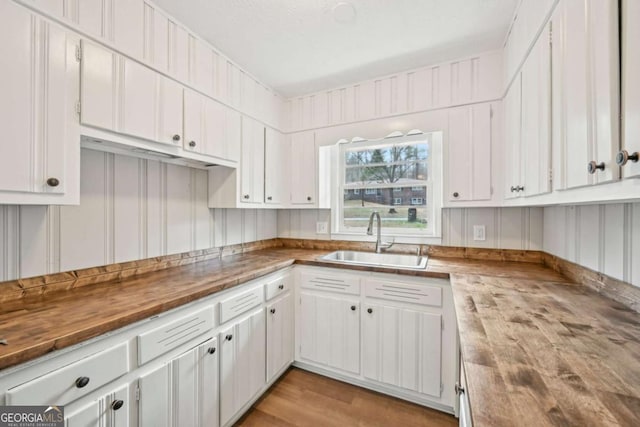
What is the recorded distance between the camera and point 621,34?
69cm

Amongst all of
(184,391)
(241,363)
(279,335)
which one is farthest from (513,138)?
(184,391)

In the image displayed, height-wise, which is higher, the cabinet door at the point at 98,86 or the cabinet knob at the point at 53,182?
the cabinet door at the point at 98,86

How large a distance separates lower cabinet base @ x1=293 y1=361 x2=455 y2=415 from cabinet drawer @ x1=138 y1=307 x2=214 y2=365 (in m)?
1.10

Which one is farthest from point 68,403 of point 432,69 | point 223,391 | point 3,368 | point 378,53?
point 432,69

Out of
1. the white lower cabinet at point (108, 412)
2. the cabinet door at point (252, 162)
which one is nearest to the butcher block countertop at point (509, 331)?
the white lower cabinet at point (108, 412)

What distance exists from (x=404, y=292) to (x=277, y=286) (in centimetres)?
92

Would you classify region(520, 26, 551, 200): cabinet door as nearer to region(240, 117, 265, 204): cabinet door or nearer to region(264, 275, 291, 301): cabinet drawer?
region(264, 275, 291, 301): cabinet drawer

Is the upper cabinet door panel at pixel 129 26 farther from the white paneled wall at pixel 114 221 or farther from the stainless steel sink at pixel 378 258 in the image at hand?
the stainless steel sink at pixel 378 258

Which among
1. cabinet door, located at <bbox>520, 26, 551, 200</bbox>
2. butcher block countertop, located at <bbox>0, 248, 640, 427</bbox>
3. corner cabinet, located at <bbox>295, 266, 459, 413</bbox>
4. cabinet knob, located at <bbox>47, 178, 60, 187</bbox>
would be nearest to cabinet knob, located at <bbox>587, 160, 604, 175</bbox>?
cabinet door, located at <bbox>520, 26, 551, 200</bbox>

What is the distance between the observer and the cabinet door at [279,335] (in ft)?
6.19

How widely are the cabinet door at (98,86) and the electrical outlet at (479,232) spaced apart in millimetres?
2533

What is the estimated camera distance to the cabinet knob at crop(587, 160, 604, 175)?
2.37 feet

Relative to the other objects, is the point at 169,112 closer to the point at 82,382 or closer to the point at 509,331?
the point at 82,382

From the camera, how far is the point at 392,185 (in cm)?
255
